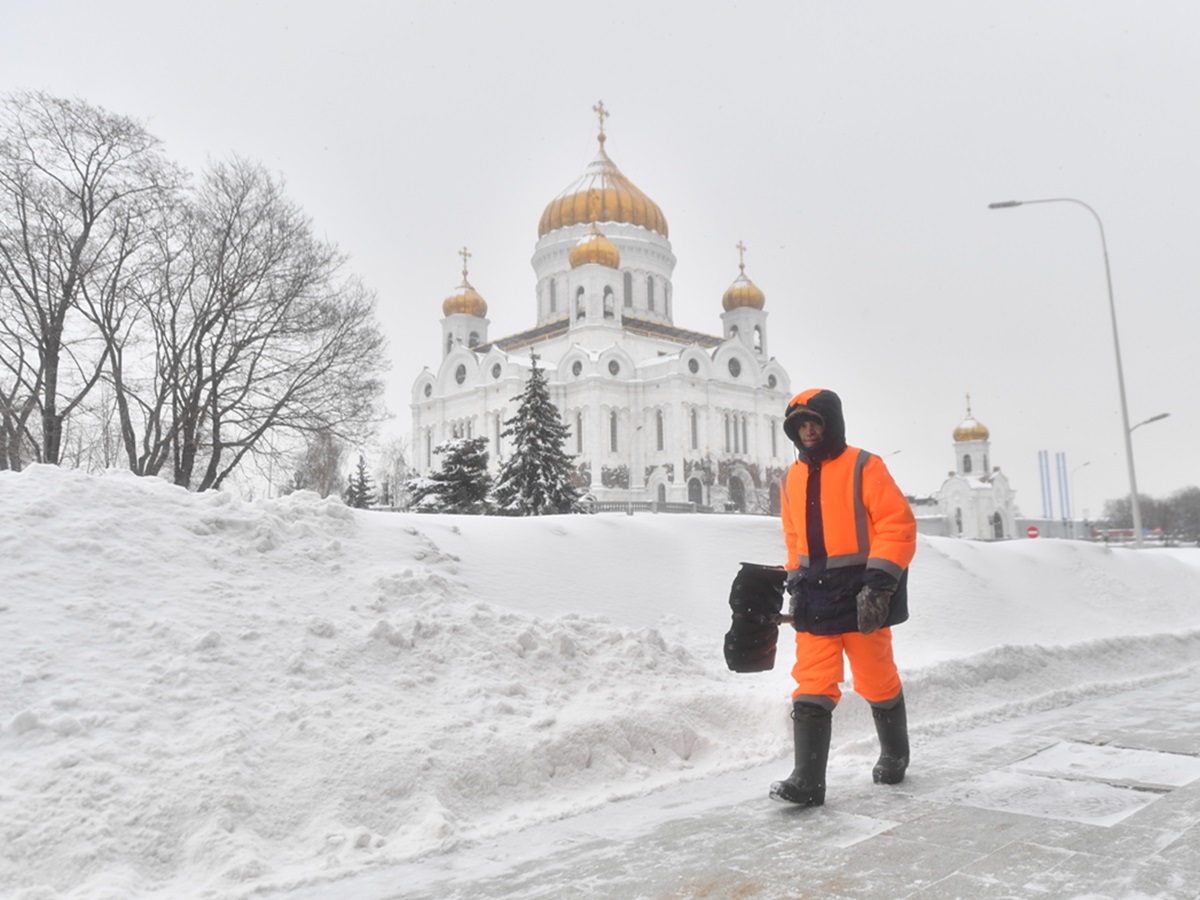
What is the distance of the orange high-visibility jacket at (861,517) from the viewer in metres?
4.20

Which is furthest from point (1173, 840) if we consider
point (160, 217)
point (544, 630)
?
point (160, 217)

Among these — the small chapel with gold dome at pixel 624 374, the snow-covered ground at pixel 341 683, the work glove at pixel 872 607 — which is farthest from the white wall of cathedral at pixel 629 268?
the work glove at pixel 872 607

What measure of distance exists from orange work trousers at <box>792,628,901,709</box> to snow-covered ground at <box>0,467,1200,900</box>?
1.02 m

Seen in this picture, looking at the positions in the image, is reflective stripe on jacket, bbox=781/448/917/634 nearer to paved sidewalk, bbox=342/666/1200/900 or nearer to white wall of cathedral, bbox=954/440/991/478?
paved sidewalk, bbox=342/666/1200/900

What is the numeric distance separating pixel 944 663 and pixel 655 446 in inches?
1551

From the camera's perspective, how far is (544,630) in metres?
6.19

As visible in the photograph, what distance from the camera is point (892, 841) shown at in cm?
362

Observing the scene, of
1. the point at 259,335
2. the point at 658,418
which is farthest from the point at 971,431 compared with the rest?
the point at 259,335

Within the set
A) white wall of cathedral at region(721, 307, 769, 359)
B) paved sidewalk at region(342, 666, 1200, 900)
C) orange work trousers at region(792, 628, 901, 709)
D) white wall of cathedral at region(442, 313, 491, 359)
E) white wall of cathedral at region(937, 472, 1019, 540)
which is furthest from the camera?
white wall of cathedral at region(442, 313, 491, 359)

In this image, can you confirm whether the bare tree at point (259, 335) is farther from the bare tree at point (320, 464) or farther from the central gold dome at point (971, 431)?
the central gold dome at point (971, 431)

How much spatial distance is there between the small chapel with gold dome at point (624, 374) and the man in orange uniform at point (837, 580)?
1440 inches

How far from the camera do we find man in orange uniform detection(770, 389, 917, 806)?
4.18m

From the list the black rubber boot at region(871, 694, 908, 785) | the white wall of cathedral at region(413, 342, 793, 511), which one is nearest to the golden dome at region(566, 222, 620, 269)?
the white wall of cathedral at region(413, 342, 793, 511)

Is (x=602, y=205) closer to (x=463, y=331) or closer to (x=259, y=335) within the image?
(x=463, y=331)
